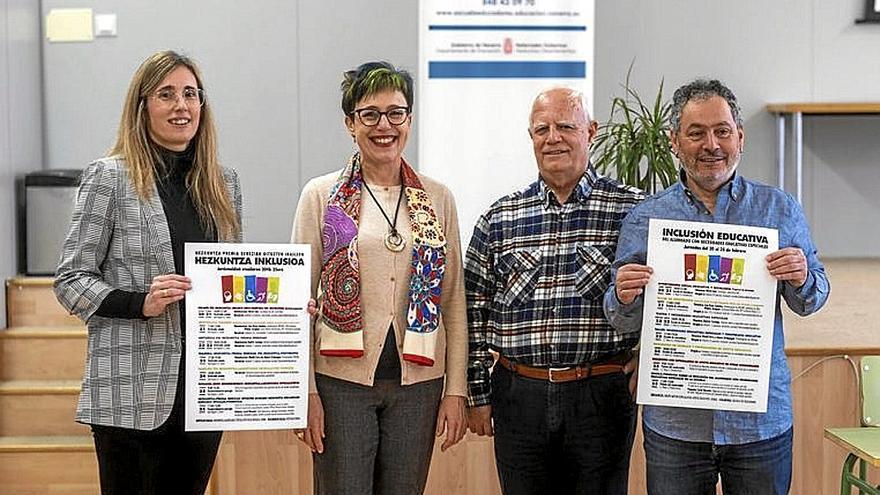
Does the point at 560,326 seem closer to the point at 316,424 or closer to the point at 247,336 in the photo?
the point at 316,424

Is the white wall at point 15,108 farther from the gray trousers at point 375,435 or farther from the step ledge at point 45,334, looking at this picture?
the gray trousers at point 375,435

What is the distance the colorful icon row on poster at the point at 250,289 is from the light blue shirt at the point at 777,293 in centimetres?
80

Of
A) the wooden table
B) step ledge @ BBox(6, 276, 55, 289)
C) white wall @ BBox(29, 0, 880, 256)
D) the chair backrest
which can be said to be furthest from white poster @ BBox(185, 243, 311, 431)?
the wooden table

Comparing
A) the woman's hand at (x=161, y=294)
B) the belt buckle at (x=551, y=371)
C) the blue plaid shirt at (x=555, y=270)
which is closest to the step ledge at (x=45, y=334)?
the woman's hand at (x=161, y=294)

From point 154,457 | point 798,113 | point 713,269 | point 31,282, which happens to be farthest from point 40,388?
point 798,113

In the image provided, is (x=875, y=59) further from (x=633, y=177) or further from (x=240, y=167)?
(x=240, y=167)

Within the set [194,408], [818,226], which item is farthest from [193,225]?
[818,226]

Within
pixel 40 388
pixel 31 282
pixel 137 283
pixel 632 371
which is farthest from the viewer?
pixel 31 282

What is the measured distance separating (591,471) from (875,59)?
457 cm

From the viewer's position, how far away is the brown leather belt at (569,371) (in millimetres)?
2674

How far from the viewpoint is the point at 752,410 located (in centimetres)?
250

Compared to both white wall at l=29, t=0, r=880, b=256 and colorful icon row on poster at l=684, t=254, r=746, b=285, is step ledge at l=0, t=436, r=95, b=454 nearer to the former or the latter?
white wall at l=29, t=0, r=880, b=256

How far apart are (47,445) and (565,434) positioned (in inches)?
98.8

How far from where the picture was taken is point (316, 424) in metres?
2.67
